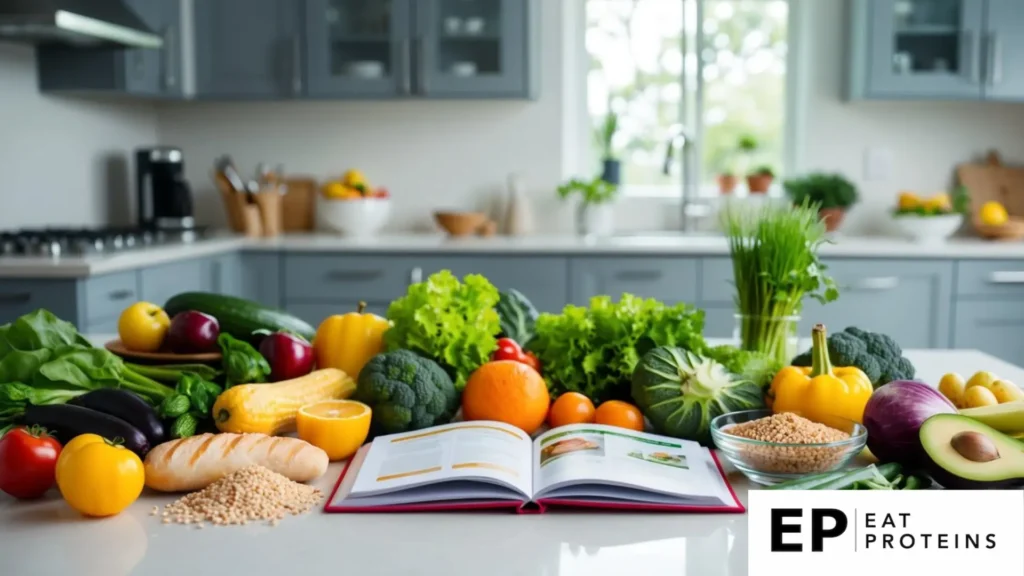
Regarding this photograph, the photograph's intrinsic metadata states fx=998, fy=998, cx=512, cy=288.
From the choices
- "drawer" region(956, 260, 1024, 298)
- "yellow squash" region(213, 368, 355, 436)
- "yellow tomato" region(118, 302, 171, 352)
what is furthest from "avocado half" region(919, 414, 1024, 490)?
"drawer" region(956, 260, 1024, 298)

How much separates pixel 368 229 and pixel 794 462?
10.9 feet

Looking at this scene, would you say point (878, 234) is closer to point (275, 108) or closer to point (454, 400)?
point (275, 108)

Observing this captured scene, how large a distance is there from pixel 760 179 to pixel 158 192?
258cm

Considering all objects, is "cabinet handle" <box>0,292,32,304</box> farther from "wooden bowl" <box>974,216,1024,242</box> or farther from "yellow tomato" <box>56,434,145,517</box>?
"wooden bowl" <box>974,216,1024,242</box>

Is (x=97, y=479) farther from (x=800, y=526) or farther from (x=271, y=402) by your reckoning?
(x=800, y=526)

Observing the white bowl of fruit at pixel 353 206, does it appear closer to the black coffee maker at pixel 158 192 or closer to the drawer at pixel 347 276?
the drawer at pixel 347 276

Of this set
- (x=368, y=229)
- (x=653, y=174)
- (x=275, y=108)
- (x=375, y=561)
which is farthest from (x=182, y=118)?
(x=375, y=561)

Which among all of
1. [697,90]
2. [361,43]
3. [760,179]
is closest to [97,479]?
[361,43]

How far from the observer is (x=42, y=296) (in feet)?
9.63

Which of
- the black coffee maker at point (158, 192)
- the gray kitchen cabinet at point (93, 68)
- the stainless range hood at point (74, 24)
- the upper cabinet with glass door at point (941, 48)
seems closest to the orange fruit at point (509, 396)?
the stainless range hood at point (74, 24)

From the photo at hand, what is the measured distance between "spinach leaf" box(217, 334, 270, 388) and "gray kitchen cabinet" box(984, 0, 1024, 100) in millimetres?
3559

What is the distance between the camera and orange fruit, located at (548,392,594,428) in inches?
54.3

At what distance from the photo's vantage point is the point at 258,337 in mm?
1599

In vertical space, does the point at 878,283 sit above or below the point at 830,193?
below
